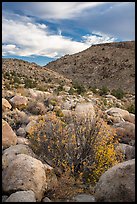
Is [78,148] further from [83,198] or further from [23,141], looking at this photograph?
[23,141]

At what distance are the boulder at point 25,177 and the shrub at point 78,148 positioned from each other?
0.73m

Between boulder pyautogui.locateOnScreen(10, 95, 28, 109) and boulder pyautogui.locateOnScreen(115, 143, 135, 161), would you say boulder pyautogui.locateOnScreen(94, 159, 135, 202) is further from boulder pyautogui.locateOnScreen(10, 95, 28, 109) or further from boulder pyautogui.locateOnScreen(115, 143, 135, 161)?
boulder pyautogui.locateOnScreen(10, 95, 28, 109)

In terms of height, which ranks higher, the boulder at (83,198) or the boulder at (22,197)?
the boulder at (22,197)

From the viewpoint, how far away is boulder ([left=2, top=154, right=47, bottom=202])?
4.98m

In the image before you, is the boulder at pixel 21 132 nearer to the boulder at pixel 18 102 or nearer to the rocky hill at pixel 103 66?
the boulder at pixel 18 102

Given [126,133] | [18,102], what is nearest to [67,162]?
[126,133]

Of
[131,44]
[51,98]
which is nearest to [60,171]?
[51,98]

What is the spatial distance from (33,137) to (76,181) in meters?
1.56

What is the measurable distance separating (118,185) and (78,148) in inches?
78.8

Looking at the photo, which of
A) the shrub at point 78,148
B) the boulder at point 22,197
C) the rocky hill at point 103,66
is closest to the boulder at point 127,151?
the shrub at point 78,148

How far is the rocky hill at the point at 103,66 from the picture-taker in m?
38.6

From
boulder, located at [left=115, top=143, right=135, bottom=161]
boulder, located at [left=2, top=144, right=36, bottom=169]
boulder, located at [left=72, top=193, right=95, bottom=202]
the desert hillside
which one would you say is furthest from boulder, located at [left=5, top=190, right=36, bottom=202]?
boulder, located at [left=115, top=143, right=135, bottom=161]

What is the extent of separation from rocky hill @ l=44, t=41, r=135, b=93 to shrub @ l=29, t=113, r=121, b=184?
27774 millimetres

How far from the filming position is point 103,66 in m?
43.6
